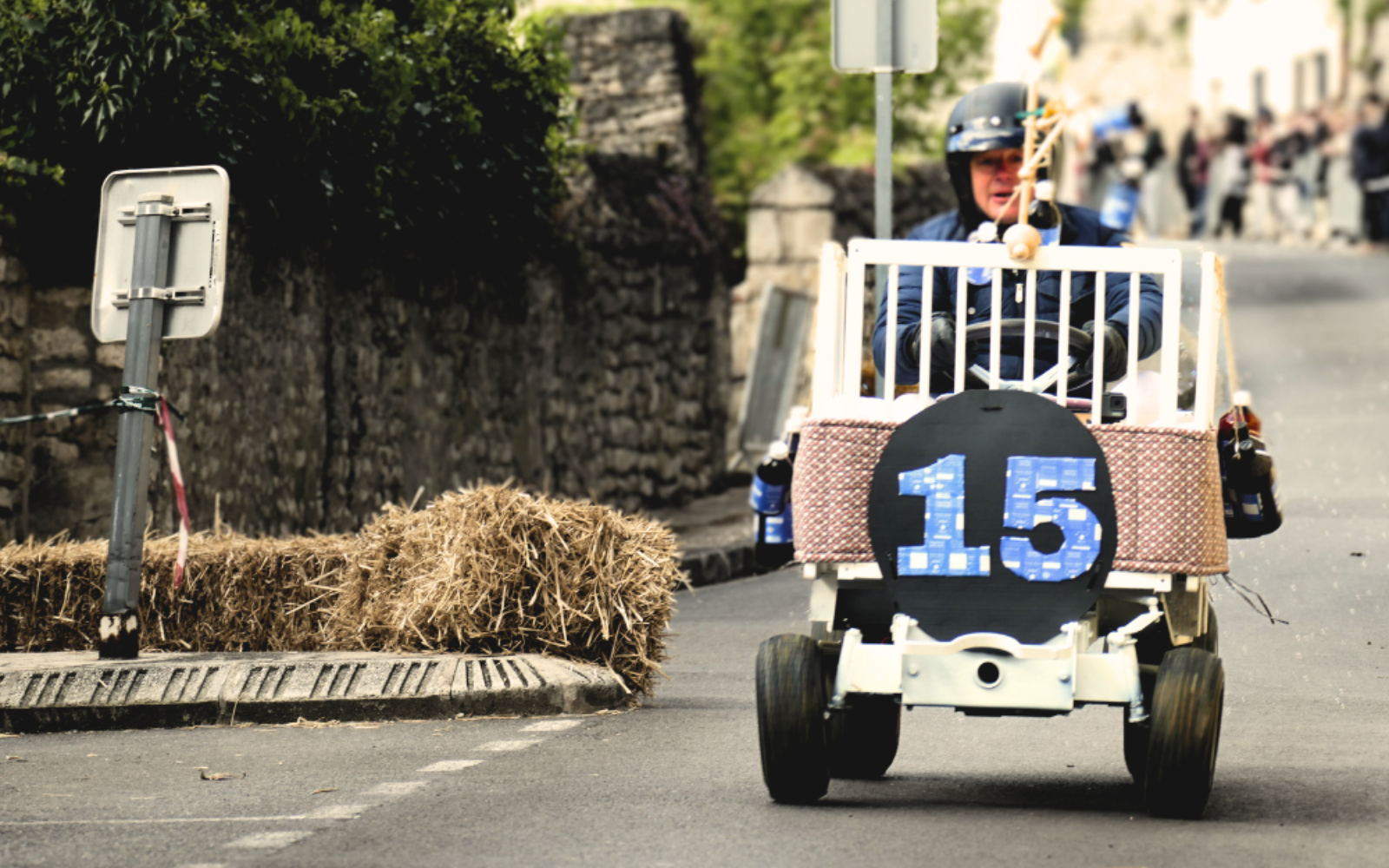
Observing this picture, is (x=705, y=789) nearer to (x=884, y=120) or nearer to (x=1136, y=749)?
(x=1136, y=749)

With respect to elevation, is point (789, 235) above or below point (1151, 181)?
below

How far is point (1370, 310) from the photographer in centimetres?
2375

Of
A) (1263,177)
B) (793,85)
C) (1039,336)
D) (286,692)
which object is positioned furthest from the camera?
(1263,177)

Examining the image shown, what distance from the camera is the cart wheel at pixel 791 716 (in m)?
5.39

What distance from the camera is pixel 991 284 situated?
18.9 feet

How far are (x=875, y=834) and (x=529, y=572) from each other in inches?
101

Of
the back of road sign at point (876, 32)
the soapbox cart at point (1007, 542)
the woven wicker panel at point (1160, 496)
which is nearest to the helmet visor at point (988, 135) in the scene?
the soapbox cart at point (1007, 542)

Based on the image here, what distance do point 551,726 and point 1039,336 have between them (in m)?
2.15

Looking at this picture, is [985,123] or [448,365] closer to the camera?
[985,123]

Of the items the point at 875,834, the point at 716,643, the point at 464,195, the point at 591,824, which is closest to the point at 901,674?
the point at 875,834

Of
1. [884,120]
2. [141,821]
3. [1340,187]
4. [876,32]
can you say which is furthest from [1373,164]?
[141,821]

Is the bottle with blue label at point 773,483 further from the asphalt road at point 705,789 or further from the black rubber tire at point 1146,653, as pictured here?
the black rubber tire at point 1146,653

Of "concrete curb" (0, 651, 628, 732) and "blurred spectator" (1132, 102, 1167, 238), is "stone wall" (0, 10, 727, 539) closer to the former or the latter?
"concrete curb" (0, 651, 628, 732)

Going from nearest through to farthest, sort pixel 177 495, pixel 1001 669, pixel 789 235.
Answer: pixel 1001 669 < pixel 177 495 < pixel 789 235
